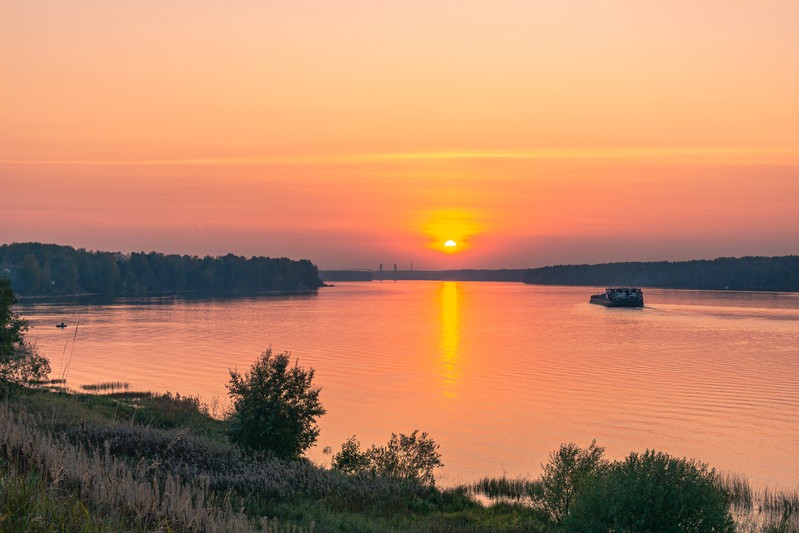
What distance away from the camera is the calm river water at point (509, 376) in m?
46.6

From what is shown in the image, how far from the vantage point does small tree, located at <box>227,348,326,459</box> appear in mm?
31625

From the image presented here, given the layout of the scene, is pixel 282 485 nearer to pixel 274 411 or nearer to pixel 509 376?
pixel 274 411

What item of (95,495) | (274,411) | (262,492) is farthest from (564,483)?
(95,495)

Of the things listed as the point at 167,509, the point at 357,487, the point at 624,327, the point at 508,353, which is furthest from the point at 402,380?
the point at 624,327

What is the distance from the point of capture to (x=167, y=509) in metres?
12.6

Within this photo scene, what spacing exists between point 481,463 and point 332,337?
75.2 metres

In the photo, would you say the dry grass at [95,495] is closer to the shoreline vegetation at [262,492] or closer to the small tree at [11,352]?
the shoreline vegetation at [262,492]

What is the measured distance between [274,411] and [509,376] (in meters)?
48.3

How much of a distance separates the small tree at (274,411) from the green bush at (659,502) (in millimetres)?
16388

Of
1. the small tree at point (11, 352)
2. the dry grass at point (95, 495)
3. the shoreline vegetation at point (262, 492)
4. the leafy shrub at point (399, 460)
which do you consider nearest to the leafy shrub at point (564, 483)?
the shoreline vegetation at point (262, 492)

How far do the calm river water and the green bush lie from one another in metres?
19.1

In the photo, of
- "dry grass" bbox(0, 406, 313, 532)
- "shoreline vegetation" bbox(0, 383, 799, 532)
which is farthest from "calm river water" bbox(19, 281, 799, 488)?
"dry grass" bbox(0, 406, 313, 532)

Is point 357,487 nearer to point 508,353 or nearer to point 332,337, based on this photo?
point 508,353

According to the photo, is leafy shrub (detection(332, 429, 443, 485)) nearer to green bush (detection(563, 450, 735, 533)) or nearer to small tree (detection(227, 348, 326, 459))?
small tree (detection(227, 348, 326, 459))
